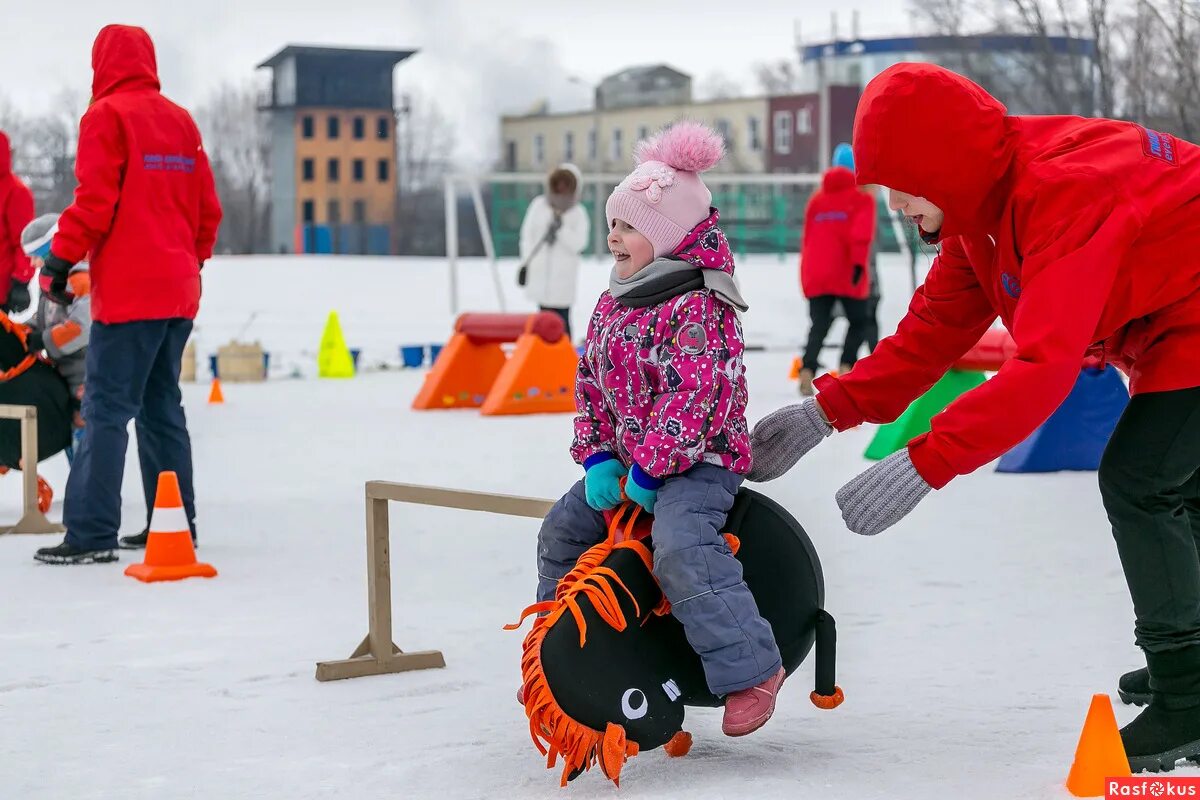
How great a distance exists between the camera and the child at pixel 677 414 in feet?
11.0

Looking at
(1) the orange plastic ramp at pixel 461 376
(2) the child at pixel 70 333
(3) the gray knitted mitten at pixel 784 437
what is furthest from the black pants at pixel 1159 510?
(1) the orange plastic ramp at pixel 461 376

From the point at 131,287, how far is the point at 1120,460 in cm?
398

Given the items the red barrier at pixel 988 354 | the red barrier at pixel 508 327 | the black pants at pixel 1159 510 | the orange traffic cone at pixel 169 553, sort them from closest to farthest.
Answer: the black pants at pixel 1159 510 → the orange traffic cone at pixel 169 553 → the red barrier at pixel 988 354 → the red barrier at pixel 508 327

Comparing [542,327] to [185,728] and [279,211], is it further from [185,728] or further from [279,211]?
[279,211]

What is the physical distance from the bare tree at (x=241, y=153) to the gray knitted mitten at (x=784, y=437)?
55506 millimetres

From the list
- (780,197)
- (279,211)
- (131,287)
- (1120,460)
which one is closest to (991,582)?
(1120,460)

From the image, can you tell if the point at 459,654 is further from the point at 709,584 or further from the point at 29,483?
the point at 29,483

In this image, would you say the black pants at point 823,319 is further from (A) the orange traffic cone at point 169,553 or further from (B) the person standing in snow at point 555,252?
(A) the orange traffic cone at point 169,553

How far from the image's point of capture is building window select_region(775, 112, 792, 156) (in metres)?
62.7

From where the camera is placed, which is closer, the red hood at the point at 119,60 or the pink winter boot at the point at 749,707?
the pink winter boot at the point at 749,707

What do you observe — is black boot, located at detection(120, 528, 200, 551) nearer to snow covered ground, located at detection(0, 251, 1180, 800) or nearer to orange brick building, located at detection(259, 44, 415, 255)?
snow covered ground, located at detection(0, 251, 1180, 800)

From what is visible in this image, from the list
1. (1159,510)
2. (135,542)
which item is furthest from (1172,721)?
(135,542)

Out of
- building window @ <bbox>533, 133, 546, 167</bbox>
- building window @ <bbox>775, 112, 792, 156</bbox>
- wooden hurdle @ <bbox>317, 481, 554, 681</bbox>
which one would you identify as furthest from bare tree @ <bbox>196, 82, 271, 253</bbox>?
wooden hurdle @ <bbox>317, 481, 554, 681</bbox>

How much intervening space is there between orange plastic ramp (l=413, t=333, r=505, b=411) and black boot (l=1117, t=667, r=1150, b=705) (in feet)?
28.8
